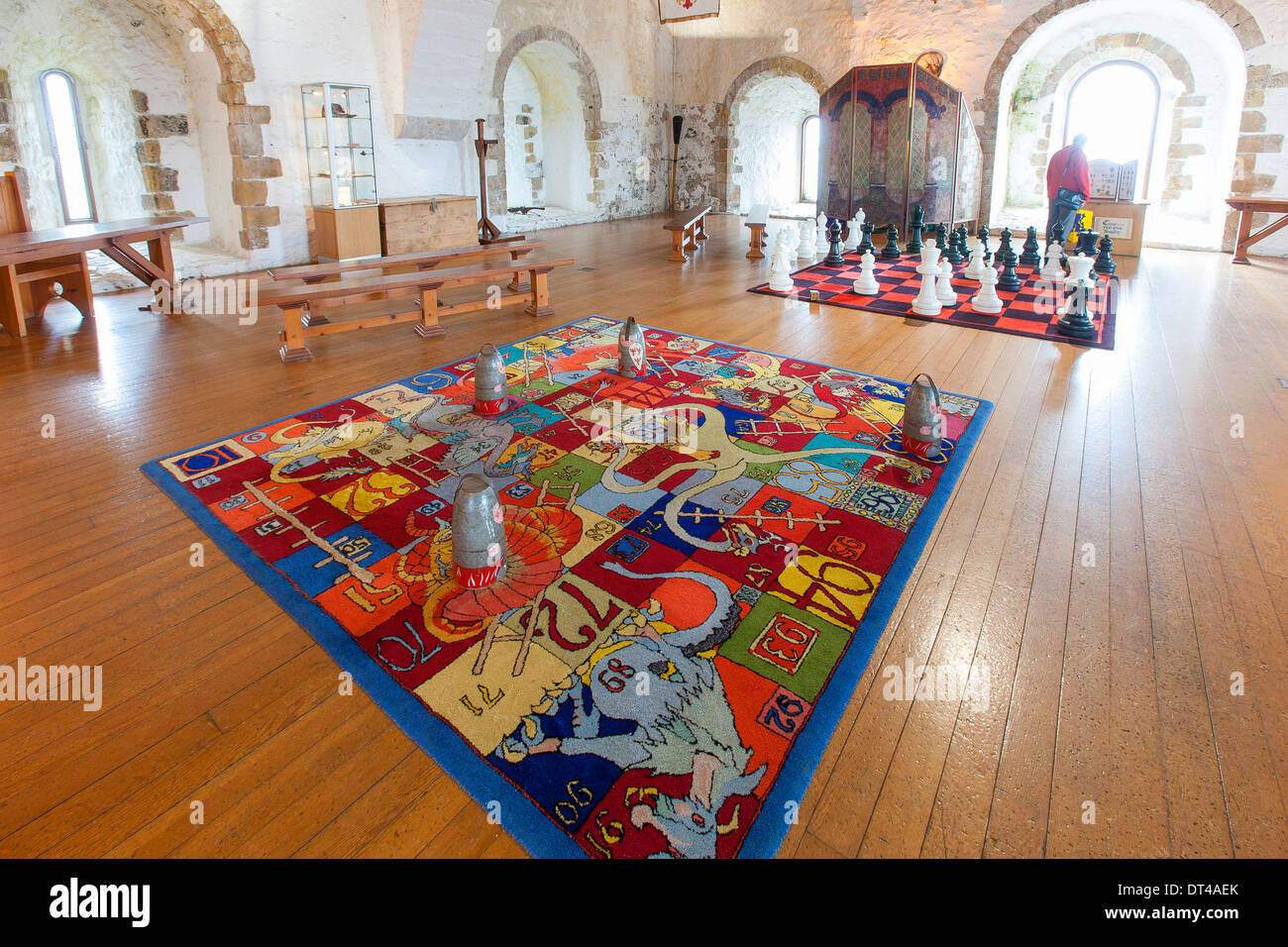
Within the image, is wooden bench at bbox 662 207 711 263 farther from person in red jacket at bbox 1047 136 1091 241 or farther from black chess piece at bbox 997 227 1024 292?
person in red jacket at bbox 1047 136 1091 241

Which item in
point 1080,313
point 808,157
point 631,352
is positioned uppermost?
point 808,157

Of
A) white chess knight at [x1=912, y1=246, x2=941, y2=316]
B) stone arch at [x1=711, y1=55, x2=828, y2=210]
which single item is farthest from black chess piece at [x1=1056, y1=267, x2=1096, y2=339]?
stone arch at [x1=711, y1=55, x2=828, y2=210]

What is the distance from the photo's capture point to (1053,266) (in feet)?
21.4

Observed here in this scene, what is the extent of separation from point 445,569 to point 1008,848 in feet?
5.36

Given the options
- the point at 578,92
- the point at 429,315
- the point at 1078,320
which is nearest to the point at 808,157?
the point at 578,92

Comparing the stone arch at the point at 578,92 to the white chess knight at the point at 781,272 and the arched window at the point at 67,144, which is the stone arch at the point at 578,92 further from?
the white chess knight at the point at 781,272

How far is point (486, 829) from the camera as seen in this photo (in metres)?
1.42

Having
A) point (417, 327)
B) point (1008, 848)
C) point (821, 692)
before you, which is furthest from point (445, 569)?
point (417, 327)

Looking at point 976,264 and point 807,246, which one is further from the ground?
point 807,246

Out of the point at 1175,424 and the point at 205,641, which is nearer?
the point at 205,641

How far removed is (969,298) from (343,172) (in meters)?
6.09

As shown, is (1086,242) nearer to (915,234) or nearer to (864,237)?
(915,234)

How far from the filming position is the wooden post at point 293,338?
4.25m
